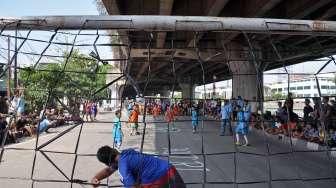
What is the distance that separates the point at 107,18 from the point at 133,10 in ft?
31.2

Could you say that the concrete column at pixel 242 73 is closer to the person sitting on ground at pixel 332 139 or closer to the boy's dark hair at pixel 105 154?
the boy's dark hair at pixel 105 154

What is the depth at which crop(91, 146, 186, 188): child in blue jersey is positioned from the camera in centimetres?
473

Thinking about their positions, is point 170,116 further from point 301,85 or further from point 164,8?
point 164,8

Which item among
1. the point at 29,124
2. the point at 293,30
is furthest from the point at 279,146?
the point at 293,30

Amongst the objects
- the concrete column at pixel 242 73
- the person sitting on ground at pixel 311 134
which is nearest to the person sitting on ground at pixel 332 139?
the person sitting on ground at pixel 311 134

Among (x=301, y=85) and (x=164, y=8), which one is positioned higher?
(x=164, y=8)

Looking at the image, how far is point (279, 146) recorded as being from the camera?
50.3 feet

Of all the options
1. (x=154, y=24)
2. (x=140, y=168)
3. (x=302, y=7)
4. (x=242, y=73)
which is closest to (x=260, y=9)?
(x=302, y=7)

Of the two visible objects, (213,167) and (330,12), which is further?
(330,12)

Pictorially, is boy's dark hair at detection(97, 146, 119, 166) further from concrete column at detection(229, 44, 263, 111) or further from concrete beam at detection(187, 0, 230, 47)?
concrete beam at detection(187, 0, 230, 47)

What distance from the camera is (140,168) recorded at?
4832mm

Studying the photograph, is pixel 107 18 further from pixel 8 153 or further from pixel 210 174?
pixel 8 153

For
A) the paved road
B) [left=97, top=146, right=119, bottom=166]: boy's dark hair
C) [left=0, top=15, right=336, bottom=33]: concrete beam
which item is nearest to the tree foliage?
[left=0, top=15, right=336, bottom=33]: concrete beam

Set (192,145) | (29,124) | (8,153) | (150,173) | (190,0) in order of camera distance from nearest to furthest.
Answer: (150,173), (8,153), (190,0), (192,145), (29,124)
